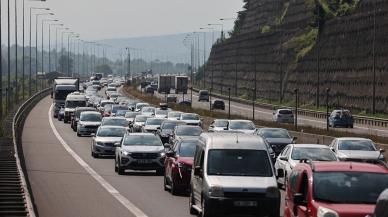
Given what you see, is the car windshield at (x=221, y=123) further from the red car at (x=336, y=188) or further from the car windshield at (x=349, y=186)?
the car windshield at (x=349, y=186)

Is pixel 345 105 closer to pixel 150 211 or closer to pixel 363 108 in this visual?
Answer: pixel 363 108

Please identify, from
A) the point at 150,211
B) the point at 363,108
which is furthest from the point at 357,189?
the point at 363,108

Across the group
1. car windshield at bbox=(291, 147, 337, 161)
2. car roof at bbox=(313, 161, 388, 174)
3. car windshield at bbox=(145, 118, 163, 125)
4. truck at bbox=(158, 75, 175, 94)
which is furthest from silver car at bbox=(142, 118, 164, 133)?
truck at bbox=(158, 75, 175, 94)

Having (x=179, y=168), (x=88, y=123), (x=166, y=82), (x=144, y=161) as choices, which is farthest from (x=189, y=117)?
(x=166, y=82)

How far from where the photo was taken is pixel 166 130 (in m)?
52.2

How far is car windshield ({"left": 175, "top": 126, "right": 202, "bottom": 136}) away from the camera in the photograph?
45031mm

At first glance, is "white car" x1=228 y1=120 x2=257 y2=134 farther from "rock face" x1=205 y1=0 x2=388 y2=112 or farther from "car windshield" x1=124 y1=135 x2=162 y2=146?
"rock face" x1=205 y1=0 x2=388 y2=112

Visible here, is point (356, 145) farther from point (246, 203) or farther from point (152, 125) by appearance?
point (152, 125)

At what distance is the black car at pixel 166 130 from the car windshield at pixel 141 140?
1384 cm

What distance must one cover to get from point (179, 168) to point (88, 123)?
1522 inches

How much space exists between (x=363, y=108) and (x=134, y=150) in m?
65.0

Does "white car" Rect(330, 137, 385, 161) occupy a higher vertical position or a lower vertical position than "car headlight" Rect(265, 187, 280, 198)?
lower

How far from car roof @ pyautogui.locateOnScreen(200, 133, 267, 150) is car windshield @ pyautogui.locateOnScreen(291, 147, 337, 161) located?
769cm

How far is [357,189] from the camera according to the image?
49.3ft
